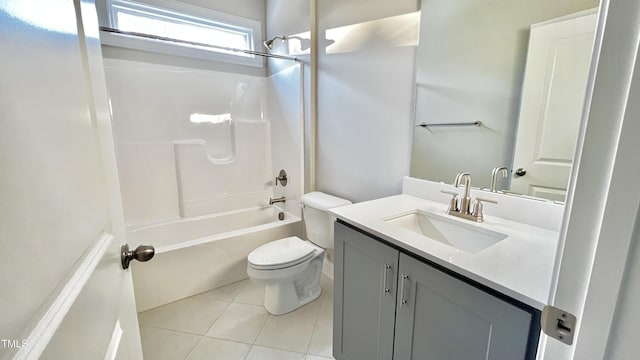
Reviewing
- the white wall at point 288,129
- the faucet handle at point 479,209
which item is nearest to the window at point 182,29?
the white wall at point 288,129

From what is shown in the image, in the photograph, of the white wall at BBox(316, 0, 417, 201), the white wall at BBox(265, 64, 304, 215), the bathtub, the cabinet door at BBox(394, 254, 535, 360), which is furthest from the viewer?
the white wall at BBox(265, 64, 304, 215)

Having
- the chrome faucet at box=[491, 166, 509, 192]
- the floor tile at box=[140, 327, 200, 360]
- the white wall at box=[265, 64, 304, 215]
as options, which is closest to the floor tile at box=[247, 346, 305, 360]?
the floor tile at box=[140, 327, 200, 360]

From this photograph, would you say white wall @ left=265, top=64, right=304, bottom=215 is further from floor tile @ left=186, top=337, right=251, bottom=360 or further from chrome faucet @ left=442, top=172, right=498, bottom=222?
chrome faucet @ left=442, top=172, right=498, bottom=222

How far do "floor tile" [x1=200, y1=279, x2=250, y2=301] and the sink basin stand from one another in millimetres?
1464

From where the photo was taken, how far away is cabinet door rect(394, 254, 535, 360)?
2.31ft

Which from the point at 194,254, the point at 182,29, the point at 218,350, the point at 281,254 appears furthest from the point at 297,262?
the point at 182,29

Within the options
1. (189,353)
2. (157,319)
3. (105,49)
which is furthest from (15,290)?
(105,49)

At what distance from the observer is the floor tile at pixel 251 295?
77.5 inches

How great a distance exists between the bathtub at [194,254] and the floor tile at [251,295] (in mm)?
144

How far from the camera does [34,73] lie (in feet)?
1.23

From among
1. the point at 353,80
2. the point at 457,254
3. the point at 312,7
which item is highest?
the point at 312,7

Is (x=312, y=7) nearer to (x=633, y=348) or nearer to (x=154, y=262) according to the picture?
(x=154, y=262)

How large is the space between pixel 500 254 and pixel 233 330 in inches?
62.2

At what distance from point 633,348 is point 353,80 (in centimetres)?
179
